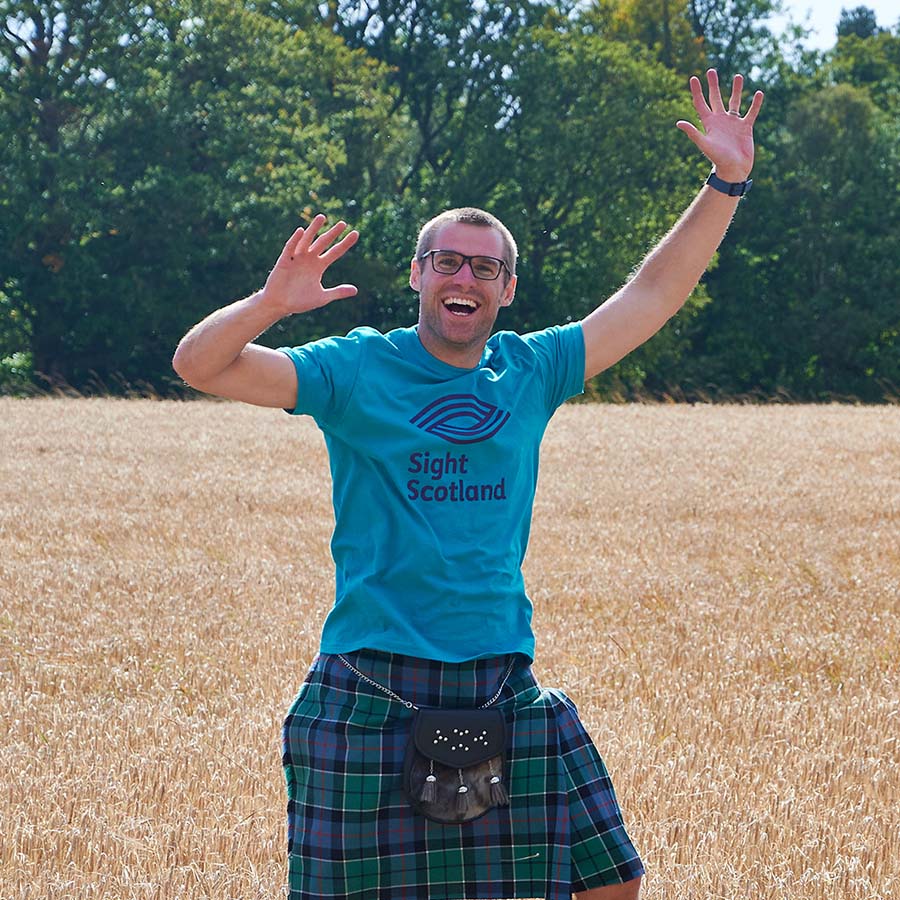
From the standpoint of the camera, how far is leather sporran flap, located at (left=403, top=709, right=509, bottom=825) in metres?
3.05

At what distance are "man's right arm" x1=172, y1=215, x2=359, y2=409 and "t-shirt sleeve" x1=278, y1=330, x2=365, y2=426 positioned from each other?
0.08 feet

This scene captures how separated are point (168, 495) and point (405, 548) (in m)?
10.4

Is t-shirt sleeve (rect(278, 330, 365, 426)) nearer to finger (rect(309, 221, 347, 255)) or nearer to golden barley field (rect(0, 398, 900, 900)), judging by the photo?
finger (rect(309, 221, 347, 255))

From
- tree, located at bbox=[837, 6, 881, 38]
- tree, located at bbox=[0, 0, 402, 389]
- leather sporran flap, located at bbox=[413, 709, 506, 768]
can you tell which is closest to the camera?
leather sporran flap, located at bbox=[413, 709, 506, 768]

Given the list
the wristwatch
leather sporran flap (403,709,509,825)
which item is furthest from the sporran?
the wristwatch

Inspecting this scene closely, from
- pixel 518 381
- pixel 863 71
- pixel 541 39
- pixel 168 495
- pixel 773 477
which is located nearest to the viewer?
pixel 518 381

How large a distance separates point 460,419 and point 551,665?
12.3ft

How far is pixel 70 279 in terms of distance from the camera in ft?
116

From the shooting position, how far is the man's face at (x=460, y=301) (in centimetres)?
327

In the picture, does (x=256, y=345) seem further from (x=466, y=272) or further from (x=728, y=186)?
(x=728, y=186)

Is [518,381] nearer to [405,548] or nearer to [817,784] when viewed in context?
[405,548]

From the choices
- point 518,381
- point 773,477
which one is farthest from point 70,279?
point 518,381

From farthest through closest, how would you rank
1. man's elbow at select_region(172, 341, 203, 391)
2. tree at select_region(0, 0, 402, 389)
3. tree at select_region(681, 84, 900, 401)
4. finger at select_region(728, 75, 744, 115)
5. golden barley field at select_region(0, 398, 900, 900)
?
tree at select_region(681, 84, 900, 401) → tree at select_region(0, 0, 402, 389) → golden barley field at select_region(0, 398, 900, 900) → finger at select_region(728, 75, 744, 115) → man's elbow at select_region(172, 341, 203, 391)

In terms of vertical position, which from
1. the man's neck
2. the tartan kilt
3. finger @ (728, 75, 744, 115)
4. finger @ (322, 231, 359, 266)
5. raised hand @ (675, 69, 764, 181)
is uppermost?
finger @ (728, 75, 744, 115)
